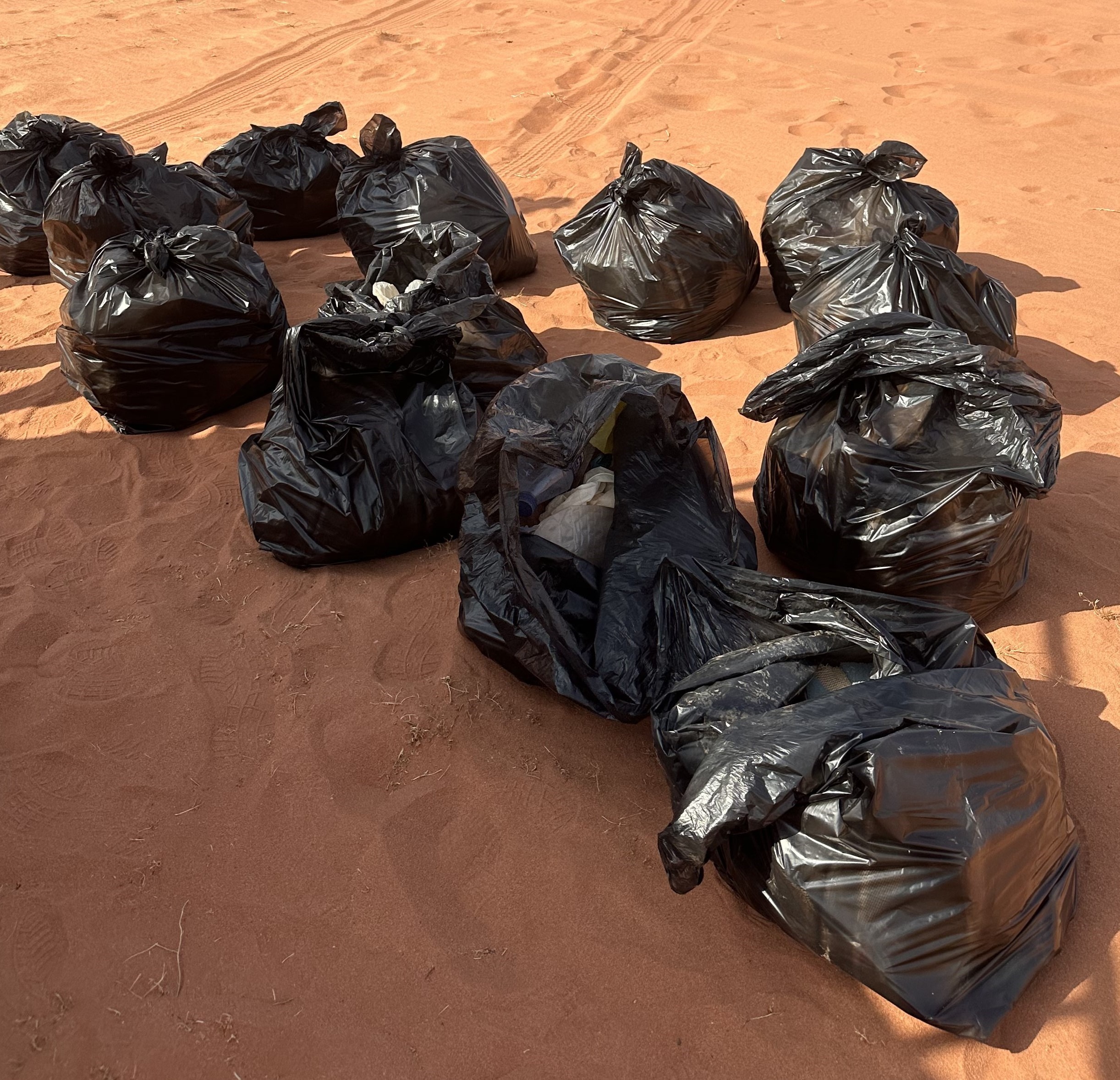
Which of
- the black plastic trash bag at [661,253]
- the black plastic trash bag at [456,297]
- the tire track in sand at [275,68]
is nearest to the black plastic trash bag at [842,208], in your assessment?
the black plastic trash bag at [661,253]

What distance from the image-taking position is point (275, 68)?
7.38 m

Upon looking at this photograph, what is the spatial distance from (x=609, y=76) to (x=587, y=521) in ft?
18.5

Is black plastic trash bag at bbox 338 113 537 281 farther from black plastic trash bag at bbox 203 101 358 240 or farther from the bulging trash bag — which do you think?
the bulging trash bag

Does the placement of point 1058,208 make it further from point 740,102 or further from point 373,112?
point 373,112

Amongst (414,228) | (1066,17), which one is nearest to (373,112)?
(414,228)

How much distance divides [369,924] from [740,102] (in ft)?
19.8

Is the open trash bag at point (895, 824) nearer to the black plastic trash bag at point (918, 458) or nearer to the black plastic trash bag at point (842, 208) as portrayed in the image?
the black plastic trash bag at point (918, 458)

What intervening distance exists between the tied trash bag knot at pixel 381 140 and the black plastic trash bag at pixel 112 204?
2.31 ft

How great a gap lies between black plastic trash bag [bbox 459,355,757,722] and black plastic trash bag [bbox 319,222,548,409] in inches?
24.3

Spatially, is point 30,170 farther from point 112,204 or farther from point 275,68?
point 275,68

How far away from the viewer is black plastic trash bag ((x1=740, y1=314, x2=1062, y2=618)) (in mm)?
2246

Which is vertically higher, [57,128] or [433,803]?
[57,128]

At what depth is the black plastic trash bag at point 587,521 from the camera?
2113 mm

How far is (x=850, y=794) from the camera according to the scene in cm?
156
